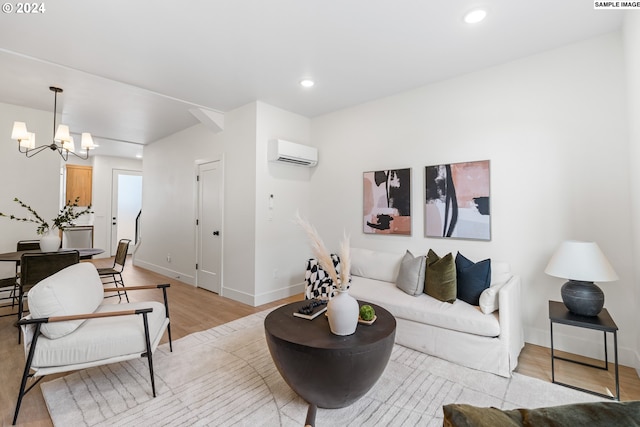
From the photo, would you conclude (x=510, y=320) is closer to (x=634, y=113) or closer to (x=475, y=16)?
(x=634, y=113)

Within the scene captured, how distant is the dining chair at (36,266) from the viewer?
2.90 metres

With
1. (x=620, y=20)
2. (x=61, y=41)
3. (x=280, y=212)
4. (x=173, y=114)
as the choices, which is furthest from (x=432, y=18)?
(x=173, y=114)

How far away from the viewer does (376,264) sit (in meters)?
3.57

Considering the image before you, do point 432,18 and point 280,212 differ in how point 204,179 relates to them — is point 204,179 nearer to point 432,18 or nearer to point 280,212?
point 280,212

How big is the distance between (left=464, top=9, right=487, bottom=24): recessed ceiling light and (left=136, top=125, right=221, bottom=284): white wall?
3.62m

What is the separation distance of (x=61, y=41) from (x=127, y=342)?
8.84ft

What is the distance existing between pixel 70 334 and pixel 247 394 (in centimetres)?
124

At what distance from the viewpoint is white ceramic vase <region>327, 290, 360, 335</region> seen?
181 cm

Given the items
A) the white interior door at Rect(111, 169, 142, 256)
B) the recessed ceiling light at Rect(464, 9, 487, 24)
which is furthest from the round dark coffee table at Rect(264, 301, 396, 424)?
the white interior door at Rect(111, 169, 142, 256)

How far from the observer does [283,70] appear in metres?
3.17

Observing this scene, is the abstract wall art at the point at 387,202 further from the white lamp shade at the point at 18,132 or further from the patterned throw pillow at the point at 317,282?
the white lamp shade at the point at 18,132

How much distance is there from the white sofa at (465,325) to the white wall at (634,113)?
0.80 meters

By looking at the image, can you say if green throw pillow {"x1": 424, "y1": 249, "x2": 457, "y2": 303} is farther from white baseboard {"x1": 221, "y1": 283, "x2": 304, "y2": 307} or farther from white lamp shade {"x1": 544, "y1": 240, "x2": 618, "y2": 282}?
white baseboard {"x1": 221, "y1": 283, "x2": 304, "y2": 307}

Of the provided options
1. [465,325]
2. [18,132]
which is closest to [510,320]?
[465,325]
